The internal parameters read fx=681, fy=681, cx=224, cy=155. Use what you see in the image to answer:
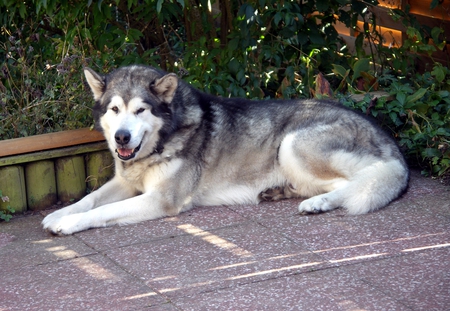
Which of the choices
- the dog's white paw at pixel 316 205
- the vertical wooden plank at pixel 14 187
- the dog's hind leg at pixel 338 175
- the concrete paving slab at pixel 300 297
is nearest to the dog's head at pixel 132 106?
the vertical wooden plank at pixel 14 187

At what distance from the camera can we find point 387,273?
3682mm

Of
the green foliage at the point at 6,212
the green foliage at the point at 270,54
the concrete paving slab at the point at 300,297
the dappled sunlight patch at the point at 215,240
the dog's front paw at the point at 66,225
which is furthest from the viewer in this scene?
the green foliage at the point at 270,54

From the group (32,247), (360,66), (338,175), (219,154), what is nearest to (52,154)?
(32,247)

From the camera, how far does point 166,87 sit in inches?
191

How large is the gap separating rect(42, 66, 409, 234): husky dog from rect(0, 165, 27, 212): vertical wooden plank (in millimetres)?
484

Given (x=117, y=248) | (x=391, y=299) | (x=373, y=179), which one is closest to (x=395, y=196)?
(x=373, y=179)

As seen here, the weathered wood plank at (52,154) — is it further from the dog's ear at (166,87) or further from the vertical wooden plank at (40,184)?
the dog's ear at (166,87)

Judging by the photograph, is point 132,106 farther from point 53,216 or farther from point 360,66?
point 360,66

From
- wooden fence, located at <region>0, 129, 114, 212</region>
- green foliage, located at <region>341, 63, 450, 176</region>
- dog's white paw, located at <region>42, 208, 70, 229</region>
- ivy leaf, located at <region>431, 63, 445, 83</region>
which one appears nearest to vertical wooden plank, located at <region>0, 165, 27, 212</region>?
wooden fence, located at <region>0, 129, 114, 212</region>

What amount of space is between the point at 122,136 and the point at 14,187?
1.08 m

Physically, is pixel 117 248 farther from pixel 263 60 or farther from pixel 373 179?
pixel 263 60

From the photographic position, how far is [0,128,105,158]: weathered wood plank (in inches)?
200

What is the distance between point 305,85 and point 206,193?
6.30 feet

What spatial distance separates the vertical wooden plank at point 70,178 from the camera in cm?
530
